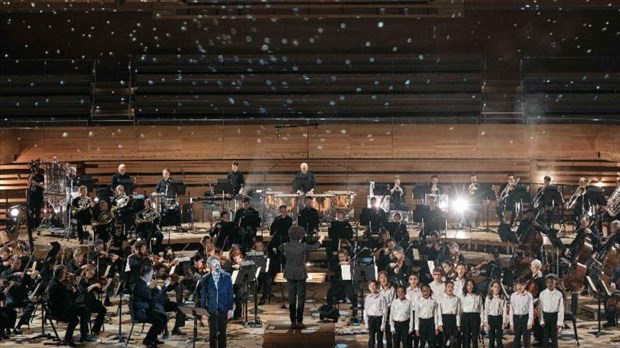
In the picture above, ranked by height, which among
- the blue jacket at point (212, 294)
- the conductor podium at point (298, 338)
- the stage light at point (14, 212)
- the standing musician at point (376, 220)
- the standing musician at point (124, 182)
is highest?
the standing musician at point (124, 182)

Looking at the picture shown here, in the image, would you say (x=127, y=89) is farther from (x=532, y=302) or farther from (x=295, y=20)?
(x=532, y=302)

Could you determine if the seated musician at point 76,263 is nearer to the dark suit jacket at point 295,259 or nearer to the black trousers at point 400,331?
the dark suit jacket at point 295,259

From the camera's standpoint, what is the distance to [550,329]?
40.7 feet

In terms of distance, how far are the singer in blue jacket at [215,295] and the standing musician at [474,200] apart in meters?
8.42

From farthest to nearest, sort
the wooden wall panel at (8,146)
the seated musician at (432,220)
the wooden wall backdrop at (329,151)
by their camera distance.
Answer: the wooden wall backdrop at (329,151) → the wooden wall panel at (8,146) → the seated musician at (432,220)

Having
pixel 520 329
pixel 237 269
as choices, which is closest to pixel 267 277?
pixel 237 269

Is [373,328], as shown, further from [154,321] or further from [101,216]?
[101,216]

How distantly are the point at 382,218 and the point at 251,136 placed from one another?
7.01 meters

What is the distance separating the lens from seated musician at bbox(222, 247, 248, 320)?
44.8ft

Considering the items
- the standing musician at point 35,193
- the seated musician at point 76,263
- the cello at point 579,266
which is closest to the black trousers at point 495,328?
the cello at point 579,266

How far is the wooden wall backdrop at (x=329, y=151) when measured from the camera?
2272 centimetres

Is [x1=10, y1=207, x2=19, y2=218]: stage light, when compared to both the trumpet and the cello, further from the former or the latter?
the trumpet

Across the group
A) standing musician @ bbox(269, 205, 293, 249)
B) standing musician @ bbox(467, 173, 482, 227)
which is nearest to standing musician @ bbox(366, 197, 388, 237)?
standing musician @ bbox(269, 205, 293, 249)

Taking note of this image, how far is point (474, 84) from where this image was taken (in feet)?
76.4
